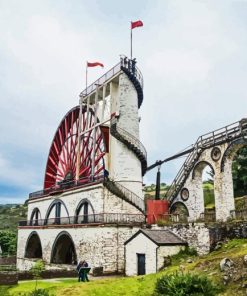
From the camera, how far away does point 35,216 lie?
38062mm

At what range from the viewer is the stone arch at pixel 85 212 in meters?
25.7

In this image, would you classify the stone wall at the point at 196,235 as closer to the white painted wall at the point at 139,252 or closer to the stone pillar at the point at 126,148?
the white painted wall at the point at 139,252

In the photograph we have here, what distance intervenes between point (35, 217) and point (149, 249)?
22088mm

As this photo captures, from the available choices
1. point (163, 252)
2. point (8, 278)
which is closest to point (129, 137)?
point (163, 252)

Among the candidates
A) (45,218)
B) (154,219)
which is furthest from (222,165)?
(45,218)

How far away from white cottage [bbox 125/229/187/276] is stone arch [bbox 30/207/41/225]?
58.2 feet

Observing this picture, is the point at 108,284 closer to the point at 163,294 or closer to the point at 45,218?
the point at 163,294

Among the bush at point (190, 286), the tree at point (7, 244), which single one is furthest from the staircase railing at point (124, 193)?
the tree at point (7, 244)

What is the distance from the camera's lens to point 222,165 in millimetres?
22625

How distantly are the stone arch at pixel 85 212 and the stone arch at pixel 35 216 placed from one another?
31.5 feet

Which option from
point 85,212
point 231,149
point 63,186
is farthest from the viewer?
point 63,186

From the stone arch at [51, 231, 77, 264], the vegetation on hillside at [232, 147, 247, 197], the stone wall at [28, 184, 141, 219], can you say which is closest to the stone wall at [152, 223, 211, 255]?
the stone wall at [28, 184, 141, 219]

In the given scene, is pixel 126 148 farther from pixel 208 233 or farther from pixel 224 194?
pixel 208 233

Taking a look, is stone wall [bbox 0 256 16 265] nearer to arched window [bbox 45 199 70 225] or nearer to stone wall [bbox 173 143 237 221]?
arched window [bbox 45 199 70 225]
